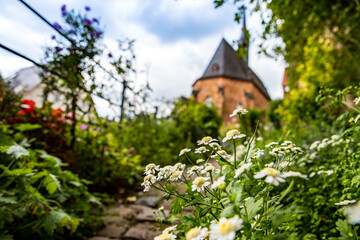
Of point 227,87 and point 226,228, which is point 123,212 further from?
point 227,87

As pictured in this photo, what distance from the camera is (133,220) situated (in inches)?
87.2

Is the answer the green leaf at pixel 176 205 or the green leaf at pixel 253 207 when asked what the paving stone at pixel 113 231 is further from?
the green leaf at pixel 253 207

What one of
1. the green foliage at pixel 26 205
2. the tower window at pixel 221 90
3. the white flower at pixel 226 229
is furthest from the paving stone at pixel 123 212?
the tower window at pixel 221 90

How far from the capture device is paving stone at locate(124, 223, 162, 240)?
1.77 m

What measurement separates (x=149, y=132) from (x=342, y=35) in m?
4.15

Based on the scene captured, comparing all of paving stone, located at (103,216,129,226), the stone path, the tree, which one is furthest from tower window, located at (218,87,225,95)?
paving stone, located at (103,216,129,226)

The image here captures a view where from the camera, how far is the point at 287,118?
4168 millimetres

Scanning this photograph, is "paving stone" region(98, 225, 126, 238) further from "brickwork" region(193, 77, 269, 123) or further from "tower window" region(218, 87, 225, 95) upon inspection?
"tower window" region(218, 87, 225, 95)

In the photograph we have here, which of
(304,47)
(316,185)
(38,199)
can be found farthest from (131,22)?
(304,47)

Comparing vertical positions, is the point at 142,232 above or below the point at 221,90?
below

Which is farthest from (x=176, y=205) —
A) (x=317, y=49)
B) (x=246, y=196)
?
(x=317, y=49)

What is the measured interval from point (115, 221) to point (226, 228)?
1.93 m

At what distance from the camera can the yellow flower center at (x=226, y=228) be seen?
505 mm

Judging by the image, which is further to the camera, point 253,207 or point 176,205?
point 176,205
